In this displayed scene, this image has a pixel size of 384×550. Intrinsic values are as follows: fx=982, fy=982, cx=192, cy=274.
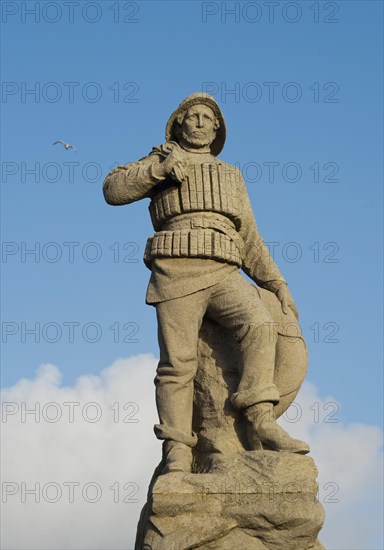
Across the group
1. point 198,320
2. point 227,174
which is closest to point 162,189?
point 227,174

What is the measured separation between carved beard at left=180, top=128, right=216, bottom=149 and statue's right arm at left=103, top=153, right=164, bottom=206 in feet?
1.31

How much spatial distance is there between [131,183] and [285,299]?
5.65 ft

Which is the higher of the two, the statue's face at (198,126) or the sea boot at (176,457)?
the statue's face at (198,126)

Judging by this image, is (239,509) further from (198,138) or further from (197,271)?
(198,138)

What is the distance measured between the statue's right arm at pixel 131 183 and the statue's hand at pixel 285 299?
1.48 metres

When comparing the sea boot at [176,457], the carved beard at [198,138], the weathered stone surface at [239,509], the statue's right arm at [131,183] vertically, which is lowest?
the weathered stone surface at [239,509]

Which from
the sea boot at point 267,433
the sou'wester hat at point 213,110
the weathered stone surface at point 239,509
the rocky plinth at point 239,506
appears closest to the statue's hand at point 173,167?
the sou'wester hat at point 213,110

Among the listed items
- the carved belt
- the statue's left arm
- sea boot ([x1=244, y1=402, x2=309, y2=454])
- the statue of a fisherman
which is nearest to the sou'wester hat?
the statue of a fisherman

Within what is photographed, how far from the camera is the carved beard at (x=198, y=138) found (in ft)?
29.4

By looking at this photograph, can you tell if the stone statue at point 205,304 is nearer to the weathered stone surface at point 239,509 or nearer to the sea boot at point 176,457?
the sea boot at point 176,457

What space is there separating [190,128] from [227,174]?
58 centimetres

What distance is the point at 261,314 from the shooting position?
827 cm

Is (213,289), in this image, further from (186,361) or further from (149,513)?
(149,513)

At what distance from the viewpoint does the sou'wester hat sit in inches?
354
